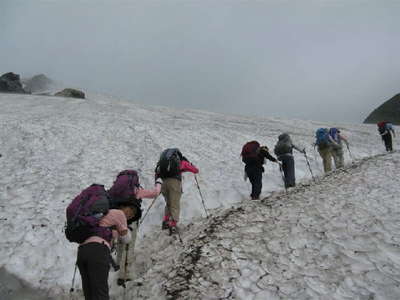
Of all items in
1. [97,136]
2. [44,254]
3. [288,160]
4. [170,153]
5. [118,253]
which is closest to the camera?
[118,253]

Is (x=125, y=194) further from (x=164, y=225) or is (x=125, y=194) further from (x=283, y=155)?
(x=283, y=155)

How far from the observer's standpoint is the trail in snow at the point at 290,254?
16.4 ft

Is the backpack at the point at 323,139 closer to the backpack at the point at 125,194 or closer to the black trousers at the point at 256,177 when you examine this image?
the black trousers at the point at 256,177

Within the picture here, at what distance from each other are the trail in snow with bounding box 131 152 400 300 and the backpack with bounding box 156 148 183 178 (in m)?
1.57

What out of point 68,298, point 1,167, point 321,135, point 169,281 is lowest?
point 68,298

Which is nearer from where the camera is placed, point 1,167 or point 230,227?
point 230,227

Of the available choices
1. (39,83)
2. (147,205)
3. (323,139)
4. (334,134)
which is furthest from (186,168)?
(39,83)

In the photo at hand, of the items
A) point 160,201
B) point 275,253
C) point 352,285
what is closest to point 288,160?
point 160,201

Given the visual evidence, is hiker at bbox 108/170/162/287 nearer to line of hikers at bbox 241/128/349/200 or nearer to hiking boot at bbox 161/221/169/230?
hiking boot at bbox 161/221/169/230

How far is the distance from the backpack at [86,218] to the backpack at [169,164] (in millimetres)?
3468

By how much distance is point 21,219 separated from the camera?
26.7 feet

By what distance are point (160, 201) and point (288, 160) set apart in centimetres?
487

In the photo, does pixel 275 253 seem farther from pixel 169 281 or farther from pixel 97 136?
pixel 97 136

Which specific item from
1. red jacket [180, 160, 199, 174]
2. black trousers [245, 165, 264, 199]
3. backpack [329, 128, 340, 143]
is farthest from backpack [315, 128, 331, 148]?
red jacket [180, 160, 199, 174]
